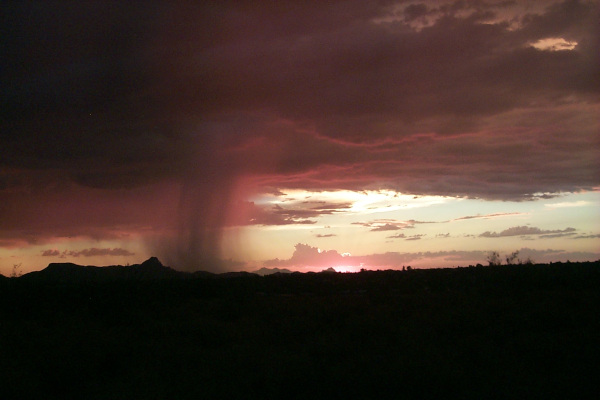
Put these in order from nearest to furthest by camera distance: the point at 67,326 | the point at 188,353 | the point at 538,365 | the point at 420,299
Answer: the point at 538,365 < the point at 188,353 < the point at 67,326 < the point at 420,299

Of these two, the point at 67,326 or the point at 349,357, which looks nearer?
the point at 349,357

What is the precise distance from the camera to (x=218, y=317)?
24.7m

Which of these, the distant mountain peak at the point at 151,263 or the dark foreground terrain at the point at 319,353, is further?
the distant mountain peak at the point at 151,263

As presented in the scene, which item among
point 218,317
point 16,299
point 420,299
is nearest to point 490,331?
point 420,299

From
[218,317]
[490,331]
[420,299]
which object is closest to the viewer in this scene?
[490,331]

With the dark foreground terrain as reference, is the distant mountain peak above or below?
above

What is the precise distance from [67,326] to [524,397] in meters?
17.5

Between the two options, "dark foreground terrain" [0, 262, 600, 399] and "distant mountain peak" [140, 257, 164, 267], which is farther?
"distant mountain peak" [140, 257, 164, 267]

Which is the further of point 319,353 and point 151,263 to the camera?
point 151,263

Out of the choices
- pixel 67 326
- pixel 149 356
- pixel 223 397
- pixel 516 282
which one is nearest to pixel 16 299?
pixel 67 326

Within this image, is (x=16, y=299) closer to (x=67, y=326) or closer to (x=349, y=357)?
(x=67, y=326)

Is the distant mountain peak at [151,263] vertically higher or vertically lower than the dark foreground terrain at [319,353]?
higher

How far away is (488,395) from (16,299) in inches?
1344

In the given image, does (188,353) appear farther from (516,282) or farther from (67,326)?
(516,282)
